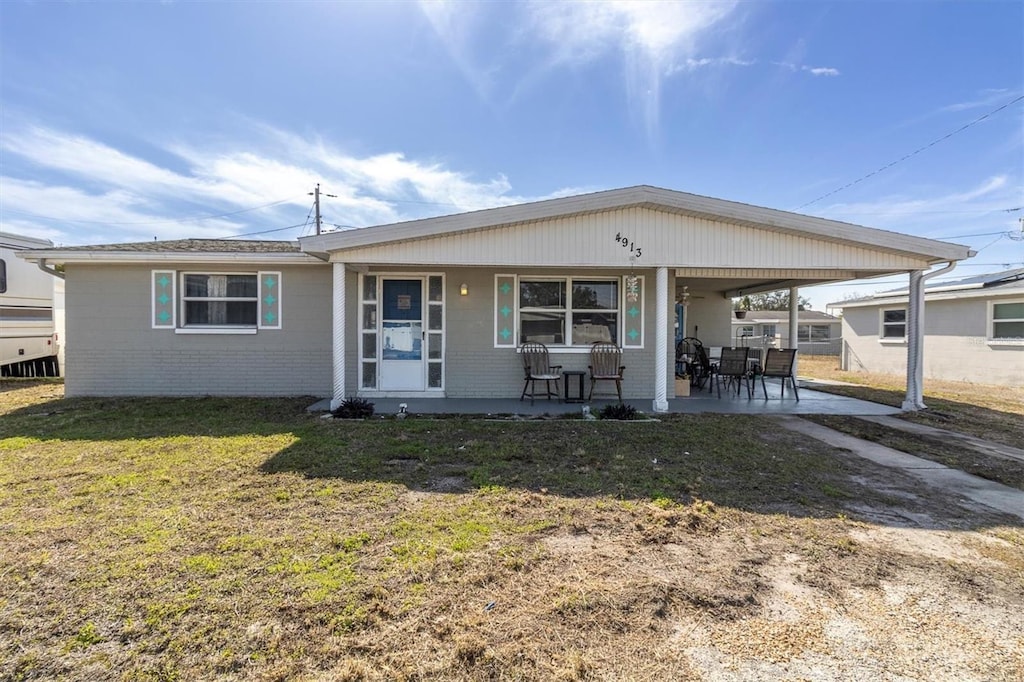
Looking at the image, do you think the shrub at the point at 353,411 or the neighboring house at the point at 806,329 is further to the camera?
the neighboring house at the point at 806,329

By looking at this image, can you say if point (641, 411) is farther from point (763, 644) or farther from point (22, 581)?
point (22, 581)

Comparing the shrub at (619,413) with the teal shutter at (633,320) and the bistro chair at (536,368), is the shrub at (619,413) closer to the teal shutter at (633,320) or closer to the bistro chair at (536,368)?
the bistro chair at (536,368)

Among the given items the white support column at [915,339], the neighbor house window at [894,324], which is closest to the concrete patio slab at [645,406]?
the white support column at [915,339]

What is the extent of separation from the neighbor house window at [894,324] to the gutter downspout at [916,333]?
8.66m

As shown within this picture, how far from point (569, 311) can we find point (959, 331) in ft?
40.1

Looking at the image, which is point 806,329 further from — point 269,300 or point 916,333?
point 269,300

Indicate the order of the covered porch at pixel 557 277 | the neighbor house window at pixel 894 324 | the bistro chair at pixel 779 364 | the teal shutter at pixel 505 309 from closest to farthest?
the covered porch at pixel 557 277 < the teal shutter at pixel 505 309 < the bistro chair at pixel 779 364 < the neighbor house window at pixel 894 324

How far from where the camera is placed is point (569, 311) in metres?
8.62

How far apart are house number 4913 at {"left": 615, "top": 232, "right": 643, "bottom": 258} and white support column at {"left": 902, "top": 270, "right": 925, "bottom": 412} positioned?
4.60 metres

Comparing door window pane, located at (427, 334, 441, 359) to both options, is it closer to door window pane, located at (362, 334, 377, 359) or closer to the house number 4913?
door window pane, located at (362, 334, 377, 359)

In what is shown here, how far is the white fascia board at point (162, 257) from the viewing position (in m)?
7.90

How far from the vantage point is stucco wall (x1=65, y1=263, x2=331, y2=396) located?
8.24m

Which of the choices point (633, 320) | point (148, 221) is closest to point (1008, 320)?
point (633, 320)

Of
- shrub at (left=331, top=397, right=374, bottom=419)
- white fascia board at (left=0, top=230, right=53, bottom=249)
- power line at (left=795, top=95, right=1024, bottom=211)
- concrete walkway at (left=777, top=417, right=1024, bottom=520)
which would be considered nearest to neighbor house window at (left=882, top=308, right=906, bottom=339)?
power line at (left=795, top=95, right=1024, bottom=211)
